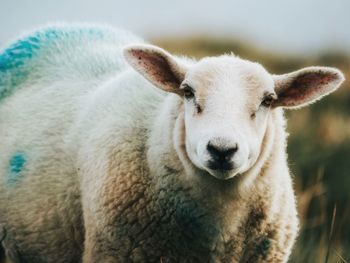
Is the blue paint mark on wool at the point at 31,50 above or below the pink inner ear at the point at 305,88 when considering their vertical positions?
below

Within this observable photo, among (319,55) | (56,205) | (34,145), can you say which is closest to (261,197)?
(56,205)

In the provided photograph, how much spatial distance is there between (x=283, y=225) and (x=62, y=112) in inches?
59.1

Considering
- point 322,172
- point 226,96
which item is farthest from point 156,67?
point 322,172

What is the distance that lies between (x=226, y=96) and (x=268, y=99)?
12.0 inches

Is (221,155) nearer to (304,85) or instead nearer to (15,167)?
(304,85)

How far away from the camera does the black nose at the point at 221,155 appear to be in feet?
10.2

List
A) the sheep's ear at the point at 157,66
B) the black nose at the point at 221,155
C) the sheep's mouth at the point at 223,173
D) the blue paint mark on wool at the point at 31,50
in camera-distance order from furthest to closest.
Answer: the blue paint mark on wool at the point at 31,50 → the sheep's ear at the point at 157,66 → the sheep's mouth at the point at 223,173 → the black nose at the point at 221,155

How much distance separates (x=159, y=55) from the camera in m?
3.69

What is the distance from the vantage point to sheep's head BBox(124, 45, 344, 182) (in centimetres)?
318

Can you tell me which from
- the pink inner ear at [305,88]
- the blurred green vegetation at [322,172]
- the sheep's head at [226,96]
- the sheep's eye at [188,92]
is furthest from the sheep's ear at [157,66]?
the blurred green vegetation at [322,172]

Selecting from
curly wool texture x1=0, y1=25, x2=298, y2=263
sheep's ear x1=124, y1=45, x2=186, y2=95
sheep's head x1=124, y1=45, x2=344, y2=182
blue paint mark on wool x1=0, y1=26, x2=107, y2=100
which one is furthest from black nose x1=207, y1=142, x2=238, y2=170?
blue paint mark on wool x1=0, y1=26, x2=107, y2=100

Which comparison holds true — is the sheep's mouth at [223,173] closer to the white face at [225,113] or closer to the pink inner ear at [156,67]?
the white face at [225,113]

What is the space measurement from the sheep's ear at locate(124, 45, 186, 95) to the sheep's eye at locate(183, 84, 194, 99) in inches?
5.2

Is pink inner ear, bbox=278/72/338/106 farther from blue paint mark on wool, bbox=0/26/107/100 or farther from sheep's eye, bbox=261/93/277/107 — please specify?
blue paint mark on wool, bbox=0/26/107/100
